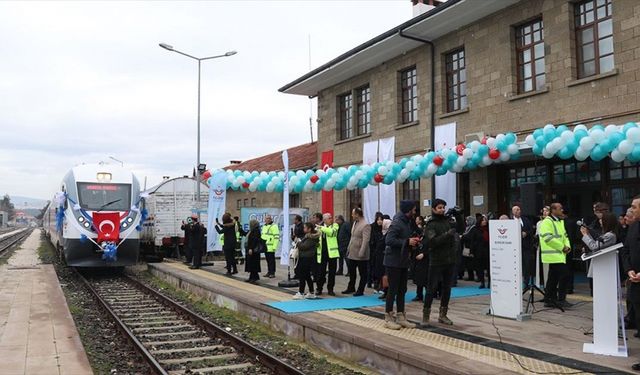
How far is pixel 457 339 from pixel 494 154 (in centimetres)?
509

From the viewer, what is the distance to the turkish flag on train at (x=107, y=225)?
16.2 metres

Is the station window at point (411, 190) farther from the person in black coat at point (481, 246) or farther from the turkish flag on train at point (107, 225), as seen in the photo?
the turkish flag on train at point (107, 225)

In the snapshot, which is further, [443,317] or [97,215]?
[97,215]

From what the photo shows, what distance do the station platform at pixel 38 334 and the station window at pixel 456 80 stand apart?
11.4 metres

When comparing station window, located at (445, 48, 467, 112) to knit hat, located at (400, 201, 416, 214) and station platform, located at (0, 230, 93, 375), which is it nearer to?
knit hat, located at (400, 201, 416, 214)

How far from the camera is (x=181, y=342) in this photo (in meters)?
8.84

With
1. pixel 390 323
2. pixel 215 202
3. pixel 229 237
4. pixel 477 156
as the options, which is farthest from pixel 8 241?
pixel 390 323

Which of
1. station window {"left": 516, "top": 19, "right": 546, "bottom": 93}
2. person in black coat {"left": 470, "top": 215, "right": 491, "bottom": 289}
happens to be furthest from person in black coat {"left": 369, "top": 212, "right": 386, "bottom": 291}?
station window {"left": 516, "top": 19, "right": 546, "bottom": 93}

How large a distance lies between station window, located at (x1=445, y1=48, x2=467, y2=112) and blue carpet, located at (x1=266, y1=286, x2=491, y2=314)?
661 cm

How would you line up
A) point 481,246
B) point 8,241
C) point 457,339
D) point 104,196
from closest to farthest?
point 457,339, point 481,246, point 104,196, point 8,241

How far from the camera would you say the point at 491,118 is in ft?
47.0

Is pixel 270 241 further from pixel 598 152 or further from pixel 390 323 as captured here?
pixel 598 152

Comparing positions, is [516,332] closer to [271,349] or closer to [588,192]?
[271,349]

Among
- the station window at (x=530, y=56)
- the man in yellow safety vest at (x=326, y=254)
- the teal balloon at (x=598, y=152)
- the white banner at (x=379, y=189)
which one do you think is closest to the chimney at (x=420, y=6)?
the white banner at (x=379, y=189)
